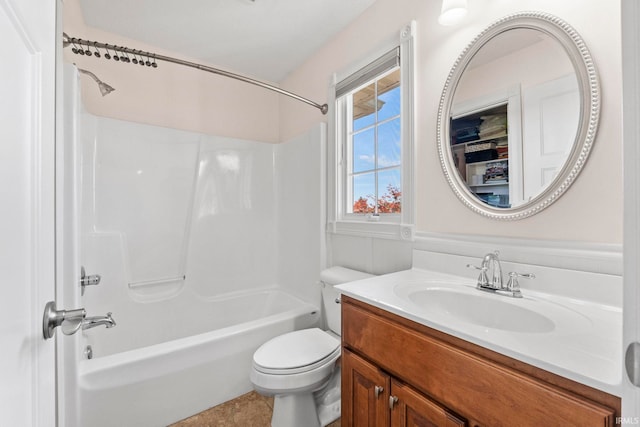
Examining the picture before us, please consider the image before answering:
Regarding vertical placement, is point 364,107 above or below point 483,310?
above

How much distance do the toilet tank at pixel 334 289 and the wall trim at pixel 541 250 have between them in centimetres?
53

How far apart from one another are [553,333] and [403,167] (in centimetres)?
99

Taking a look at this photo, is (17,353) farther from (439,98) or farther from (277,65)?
(277,65)

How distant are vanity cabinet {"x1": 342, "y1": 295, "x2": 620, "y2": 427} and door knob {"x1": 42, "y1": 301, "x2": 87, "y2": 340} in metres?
0.85

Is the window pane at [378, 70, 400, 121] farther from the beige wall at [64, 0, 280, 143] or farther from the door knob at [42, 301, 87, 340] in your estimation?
the door knob at [42, 301, 87, 340]

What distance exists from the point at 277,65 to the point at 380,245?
189 cm

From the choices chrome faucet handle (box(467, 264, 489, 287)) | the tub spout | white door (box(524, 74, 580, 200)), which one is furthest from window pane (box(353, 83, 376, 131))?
the tub spout

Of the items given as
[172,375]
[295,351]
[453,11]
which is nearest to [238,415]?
[172,375]

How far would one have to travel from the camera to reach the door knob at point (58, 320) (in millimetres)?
533

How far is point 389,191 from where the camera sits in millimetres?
1688

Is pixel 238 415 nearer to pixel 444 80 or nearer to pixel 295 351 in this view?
pixel 295 351

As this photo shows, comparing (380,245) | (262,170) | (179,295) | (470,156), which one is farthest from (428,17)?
(179,295)

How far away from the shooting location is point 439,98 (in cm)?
135

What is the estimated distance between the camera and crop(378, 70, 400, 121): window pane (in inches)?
64.9
